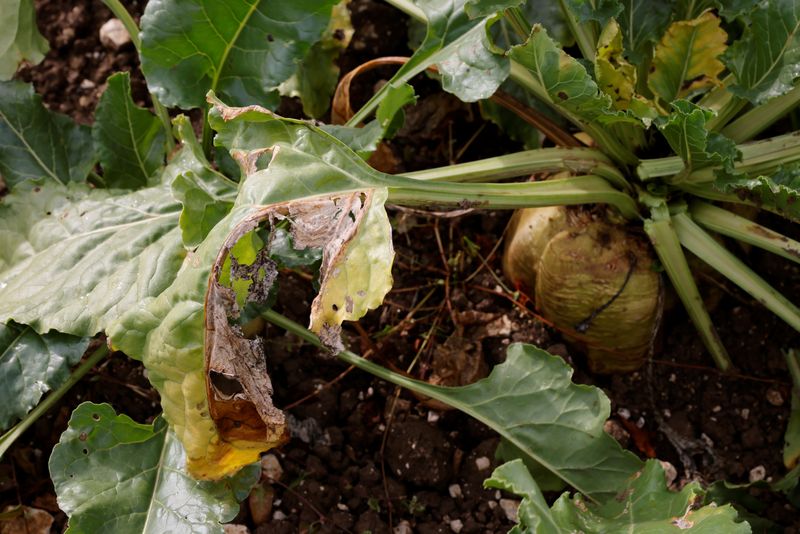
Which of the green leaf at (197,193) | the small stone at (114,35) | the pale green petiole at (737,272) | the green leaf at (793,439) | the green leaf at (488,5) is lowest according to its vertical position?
the green leaf at (793,439)

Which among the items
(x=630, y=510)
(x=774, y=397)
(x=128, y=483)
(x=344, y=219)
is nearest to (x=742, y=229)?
(x=774, y=397)

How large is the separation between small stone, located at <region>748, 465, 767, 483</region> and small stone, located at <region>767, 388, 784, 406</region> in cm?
16

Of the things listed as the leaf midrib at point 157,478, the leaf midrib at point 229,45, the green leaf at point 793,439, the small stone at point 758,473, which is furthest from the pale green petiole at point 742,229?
the leaf midrib at point 157,478

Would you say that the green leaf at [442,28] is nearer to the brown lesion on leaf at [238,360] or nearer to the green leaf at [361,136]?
the green leaf at [361,136]

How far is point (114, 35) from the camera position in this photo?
2406 millimetres

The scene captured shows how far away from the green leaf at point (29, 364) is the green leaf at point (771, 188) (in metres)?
1.27

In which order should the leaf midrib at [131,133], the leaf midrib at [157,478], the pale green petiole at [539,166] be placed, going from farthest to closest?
1. the leaf midrib at [131,133]
2. the pale green petiole at [539,166]
3. the leaf midrib at [157,478]

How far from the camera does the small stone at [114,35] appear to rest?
2.40 m

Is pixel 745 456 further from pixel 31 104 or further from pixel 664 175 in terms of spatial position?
pixel 31 104

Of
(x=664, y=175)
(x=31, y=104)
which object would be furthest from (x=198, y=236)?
(x=664, y=175)

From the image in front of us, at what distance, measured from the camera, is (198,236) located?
159 centimetres

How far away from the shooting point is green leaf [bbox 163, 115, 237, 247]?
157 cm

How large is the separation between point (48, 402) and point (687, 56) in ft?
4.96

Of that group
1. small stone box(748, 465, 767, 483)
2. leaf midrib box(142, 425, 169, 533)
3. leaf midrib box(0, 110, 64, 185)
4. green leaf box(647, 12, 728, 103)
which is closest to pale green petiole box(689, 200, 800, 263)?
green leaf box(647, 12, 728, 103)
